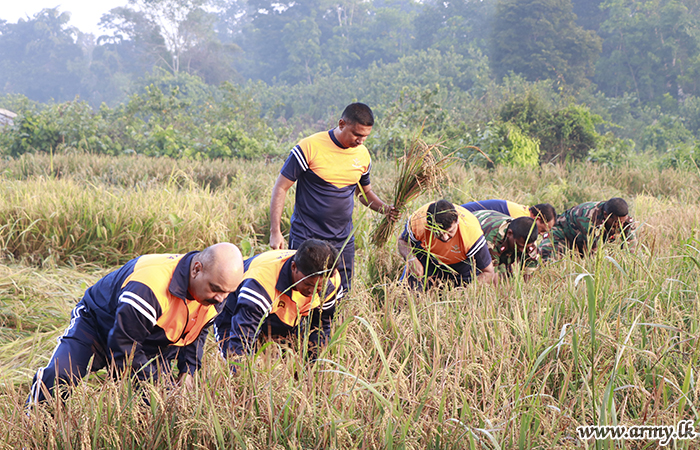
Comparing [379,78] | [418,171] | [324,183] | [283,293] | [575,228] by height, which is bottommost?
[575,228]

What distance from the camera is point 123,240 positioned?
5.14 meters

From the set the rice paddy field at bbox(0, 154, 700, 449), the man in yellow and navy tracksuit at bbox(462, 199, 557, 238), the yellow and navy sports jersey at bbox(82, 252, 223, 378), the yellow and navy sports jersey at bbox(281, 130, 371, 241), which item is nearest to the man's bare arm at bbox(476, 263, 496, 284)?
the rice paddy field at bbox(0, 154, 700, 449)

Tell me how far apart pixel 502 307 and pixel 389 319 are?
0.69 m

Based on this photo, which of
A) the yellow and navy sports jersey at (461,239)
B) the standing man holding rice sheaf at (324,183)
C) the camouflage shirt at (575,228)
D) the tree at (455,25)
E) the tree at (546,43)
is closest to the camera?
the standing man holding rice sheaf at (324,183)

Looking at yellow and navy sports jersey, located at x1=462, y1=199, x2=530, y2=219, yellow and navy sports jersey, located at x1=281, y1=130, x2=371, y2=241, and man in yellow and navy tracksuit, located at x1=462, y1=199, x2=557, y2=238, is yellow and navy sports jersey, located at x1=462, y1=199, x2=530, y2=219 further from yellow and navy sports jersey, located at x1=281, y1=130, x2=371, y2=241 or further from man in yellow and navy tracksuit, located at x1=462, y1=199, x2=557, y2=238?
yellow and navy sports jersey, located at x1=281, y1=130, x2=371, y2=241

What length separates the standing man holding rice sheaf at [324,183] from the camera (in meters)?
3.64

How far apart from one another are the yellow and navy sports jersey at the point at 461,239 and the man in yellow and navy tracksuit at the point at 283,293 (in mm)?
1191

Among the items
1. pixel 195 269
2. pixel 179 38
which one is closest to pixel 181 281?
pixel 195 269

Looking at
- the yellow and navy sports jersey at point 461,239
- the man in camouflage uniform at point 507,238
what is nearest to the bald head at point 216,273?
the yellow and navy sports jersey at point 461,239

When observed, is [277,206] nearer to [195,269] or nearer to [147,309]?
[195,269]

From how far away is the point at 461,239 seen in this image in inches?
155

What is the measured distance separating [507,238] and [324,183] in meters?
1.59

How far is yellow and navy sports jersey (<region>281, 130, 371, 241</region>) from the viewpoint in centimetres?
365

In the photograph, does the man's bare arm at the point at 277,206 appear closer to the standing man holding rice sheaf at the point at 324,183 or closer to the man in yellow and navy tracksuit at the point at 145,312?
the standing man holding rice sheaf at the point at 324,183
